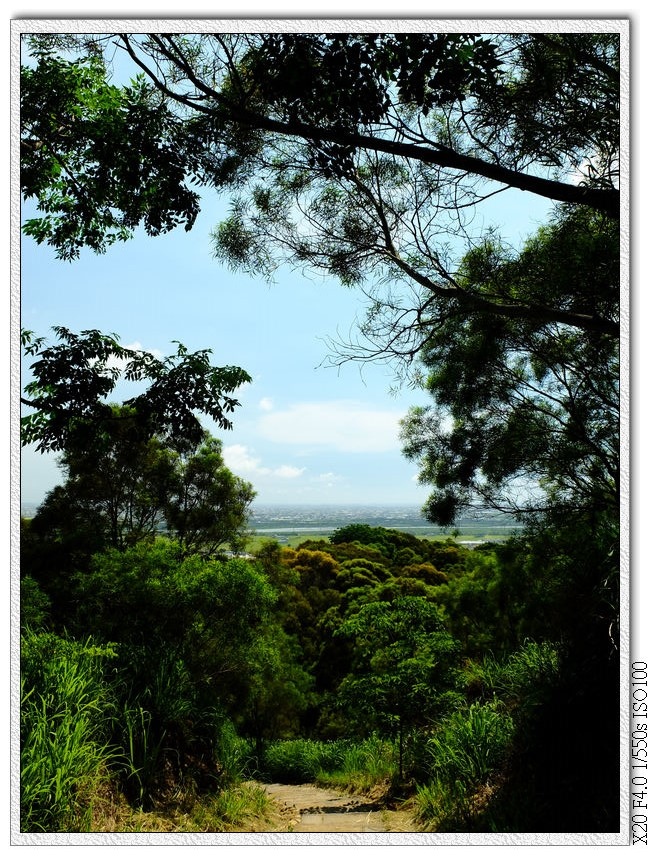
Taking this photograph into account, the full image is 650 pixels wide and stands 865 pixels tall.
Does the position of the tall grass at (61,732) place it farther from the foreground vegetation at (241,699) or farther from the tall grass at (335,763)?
the tall grass at (335,763)

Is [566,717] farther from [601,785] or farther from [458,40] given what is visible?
[458,40]

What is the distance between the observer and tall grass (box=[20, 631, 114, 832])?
6.82ft

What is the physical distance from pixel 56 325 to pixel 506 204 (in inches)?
86.8

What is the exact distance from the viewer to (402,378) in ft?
11.6

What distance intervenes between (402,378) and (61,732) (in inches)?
92.6

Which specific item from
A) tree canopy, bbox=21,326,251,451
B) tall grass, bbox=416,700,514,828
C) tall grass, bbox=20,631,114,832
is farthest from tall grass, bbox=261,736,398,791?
tree canopy, bbox=21,326,251,451

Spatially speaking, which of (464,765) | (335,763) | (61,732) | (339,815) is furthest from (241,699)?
(61,732)

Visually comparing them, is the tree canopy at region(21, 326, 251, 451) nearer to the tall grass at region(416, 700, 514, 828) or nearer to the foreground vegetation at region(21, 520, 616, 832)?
the foreground vegetation at region(21, 520, 616, 832)

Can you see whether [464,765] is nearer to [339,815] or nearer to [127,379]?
[339,815]

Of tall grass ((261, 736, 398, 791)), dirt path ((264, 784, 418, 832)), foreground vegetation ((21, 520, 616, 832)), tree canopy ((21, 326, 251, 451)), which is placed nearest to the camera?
foreground vegetation ((21, 520, 616, 832))

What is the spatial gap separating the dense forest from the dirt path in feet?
0.43

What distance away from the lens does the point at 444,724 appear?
125 inches

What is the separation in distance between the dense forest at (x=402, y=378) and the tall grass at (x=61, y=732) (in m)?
0.01
